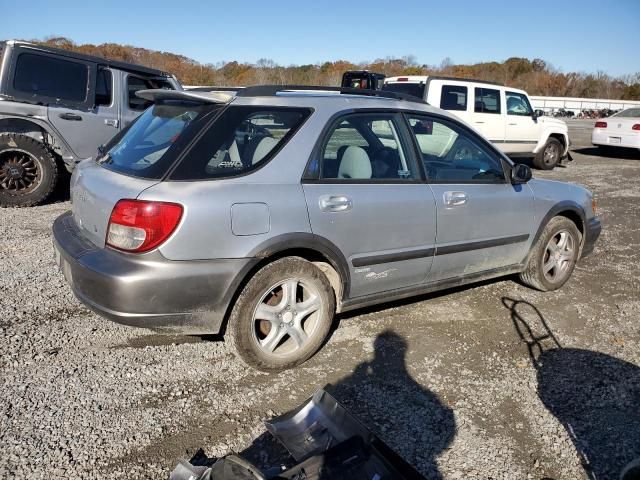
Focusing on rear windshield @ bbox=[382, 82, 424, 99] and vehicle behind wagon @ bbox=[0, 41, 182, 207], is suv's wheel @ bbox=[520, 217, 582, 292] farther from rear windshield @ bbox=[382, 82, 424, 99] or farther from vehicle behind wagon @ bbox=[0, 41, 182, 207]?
rear windshield @ bbox=[382, 82, 424, 99]

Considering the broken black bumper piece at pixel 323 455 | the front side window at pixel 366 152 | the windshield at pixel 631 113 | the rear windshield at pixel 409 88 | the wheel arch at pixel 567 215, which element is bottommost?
the broken black bumper piece at pixel 323 455

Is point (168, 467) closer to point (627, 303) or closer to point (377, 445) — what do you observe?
point (377, 445)

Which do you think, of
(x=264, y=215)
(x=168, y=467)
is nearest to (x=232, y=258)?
(x=264, y=215)

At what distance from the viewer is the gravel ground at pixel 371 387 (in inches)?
96.0

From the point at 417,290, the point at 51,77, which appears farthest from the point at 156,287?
the point at 51,77

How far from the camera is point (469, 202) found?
379 centimetres

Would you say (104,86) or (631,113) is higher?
(631,113)

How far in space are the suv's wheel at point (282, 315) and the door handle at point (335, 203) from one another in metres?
0.35

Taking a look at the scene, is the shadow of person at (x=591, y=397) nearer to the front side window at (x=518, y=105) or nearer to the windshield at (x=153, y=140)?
the windshield at (x=153, y=140)

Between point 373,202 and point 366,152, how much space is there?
41 cm

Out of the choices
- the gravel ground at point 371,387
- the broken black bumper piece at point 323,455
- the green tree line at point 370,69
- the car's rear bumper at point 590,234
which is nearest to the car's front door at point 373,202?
the gravel ground at point 371,387

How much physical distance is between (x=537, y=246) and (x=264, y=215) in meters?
2.69

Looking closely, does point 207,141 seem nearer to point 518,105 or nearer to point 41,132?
point 41,132

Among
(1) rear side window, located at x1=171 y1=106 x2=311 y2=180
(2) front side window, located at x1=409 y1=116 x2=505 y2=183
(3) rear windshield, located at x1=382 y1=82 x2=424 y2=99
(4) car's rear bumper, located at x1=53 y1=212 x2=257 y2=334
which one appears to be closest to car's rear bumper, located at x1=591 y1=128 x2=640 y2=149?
(3) rear windshield, located at x1=382 y1=82 x2=424 y2=99
